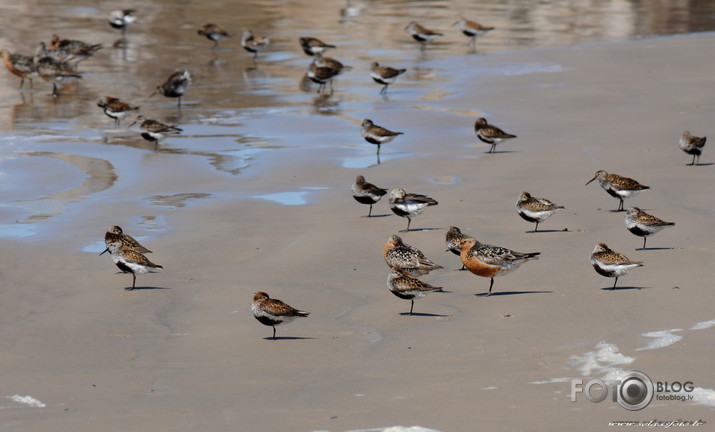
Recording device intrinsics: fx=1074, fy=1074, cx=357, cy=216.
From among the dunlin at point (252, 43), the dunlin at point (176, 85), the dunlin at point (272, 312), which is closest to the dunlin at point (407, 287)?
the dunlin at point (272, 312)

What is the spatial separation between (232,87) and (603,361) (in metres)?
20.7

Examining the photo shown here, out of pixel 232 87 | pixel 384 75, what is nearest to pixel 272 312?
pixel 384 75

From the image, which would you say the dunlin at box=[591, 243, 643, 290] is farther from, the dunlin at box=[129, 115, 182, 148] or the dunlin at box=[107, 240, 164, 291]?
the dunlin at box=[129, 115, 182, 148]

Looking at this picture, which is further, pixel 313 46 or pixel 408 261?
pixel 313 46

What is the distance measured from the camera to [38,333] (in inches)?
438

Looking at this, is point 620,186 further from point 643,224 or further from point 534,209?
point 643,224

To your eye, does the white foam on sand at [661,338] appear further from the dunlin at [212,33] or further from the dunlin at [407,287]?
the dunlin at [212,33]

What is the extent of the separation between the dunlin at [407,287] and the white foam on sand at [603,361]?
215cm

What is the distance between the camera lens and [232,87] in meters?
28.9

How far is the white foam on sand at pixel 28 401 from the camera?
912 centimetres

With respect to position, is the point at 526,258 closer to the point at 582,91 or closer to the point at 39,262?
the point at 39,262

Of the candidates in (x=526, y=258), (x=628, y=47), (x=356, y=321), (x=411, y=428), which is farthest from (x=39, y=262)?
(x=628, y=47)

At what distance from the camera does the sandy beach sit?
8.91 m

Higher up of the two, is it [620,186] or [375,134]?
[620,186]
